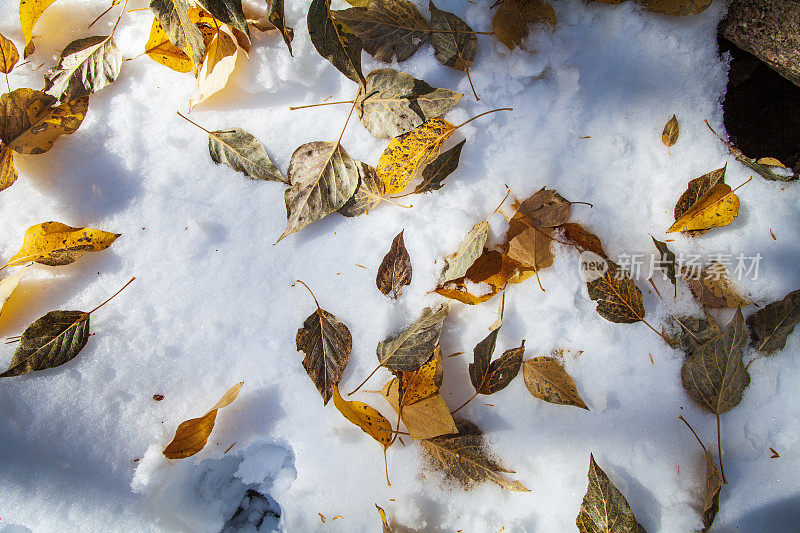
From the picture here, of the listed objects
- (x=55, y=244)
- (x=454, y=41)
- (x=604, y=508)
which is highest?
(x=454, y=41)

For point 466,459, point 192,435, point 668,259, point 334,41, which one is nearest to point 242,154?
point 334,41

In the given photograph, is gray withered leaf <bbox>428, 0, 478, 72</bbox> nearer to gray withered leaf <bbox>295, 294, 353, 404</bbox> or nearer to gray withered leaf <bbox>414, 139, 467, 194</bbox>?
gray withered leaf <bbox>414, 139, 467, 194</bbox>

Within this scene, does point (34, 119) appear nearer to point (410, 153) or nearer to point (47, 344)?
point (47, 344)

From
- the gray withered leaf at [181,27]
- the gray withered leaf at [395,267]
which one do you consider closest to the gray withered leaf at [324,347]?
the gray withered leaf at [395,267]

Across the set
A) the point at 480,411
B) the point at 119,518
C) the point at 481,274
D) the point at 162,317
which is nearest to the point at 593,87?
the point at 481,274

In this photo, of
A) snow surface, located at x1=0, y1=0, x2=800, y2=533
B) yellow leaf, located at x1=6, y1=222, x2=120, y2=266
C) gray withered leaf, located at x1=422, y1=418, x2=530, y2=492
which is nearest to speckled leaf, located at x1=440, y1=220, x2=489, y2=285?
snow surface, located at x1=0, y1=0, x2=800, y2=533

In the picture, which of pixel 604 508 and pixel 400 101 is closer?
pixel 604 508
